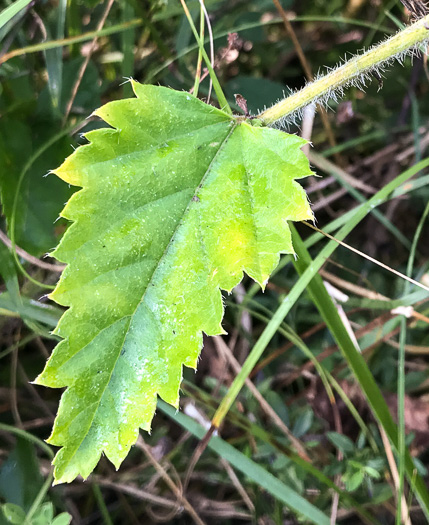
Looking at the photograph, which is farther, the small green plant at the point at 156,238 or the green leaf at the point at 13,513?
the green leaf at the point at 13,513

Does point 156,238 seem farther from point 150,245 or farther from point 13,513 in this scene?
point 13,513

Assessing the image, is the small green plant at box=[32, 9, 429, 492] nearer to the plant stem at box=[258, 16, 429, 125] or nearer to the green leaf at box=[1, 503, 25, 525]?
the plant stem at box=[258, 16, 429, 125]

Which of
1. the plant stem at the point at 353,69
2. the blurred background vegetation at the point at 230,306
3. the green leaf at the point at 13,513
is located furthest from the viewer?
the blurred background vegetation at the point at 230,306

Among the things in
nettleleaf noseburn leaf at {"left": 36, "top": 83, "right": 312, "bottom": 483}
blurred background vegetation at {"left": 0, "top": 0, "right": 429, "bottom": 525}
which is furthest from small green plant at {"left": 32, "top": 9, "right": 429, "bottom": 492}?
blurred background vegetation at {"left": 0, "top": 0, "right": 429, "bottom": 525}

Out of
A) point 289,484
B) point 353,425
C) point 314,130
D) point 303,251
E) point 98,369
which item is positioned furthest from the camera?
point 314,130

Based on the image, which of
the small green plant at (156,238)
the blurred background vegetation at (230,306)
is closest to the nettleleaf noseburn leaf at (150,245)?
the small green plant at (156,238)

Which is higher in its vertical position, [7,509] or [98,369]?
[98,369]

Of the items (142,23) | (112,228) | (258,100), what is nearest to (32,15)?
(142,23)

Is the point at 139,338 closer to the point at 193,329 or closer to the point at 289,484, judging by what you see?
the point at 193,329

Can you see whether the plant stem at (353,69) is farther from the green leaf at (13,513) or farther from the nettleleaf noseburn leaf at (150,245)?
the green leaf at (13,513)

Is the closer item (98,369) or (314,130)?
(98,369)
